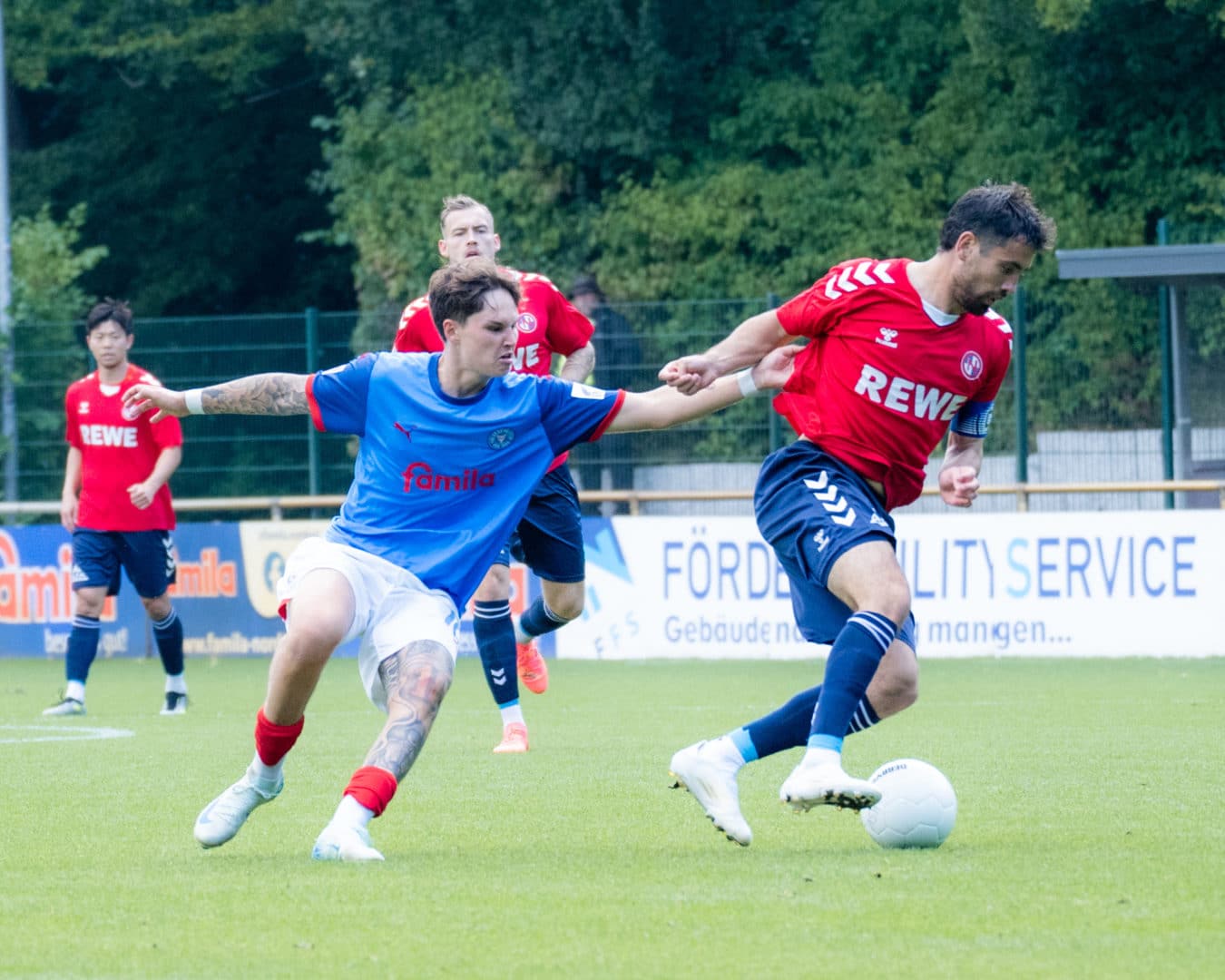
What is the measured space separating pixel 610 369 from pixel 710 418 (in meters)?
1.00

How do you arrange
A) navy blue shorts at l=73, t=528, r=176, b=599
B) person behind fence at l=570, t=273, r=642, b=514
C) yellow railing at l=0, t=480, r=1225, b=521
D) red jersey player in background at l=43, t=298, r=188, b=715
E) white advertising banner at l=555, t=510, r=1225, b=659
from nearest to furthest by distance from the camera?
red jersey player in background at l=43, t=298, r=188, b=715 → navy blue shorts at l=73, t=528, r=176, b=599 → white advertising banner at l=555, t=510, r=1225, b=659 → yellow railing at l=0, t=480, r=1225, b=521 → person behind fence at l=570, t=273, r=642, b=514

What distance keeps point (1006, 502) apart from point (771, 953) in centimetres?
1341

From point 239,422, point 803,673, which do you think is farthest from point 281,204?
point 803,673

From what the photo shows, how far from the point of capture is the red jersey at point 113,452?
1252cm

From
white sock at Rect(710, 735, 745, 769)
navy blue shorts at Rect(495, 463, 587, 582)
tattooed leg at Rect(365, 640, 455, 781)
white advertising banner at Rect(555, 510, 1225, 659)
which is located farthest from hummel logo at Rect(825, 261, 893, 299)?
white advertising banner at Rect(555, 510, 1225, 659)

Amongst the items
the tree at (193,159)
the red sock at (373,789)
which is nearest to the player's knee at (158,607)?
the red sock at (373,789)

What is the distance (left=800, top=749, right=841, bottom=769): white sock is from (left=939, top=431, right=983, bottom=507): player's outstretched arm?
37.3 inches

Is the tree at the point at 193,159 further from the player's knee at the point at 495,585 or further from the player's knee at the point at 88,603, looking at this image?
the player's knee at the point at 495,585

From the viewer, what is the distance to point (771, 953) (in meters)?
4.47

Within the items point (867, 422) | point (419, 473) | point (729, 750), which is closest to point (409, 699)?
point (419, 473)

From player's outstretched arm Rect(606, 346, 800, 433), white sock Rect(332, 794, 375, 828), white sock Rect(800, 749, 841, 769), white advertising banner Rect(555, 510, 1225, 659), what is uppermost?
player's outstretched arm Rect(606, 346, 800, 433)

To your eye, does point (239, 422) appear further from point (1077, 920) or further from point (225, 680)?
point (1077, 920)

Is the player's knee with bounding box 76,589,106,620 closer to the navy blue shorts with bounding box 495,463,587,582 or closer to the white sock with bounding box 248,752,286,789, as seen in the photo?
the navy blue shorts with bounding box 495,463,587,582

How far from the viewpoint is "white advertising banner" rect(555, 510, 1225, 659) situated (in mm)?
15141
